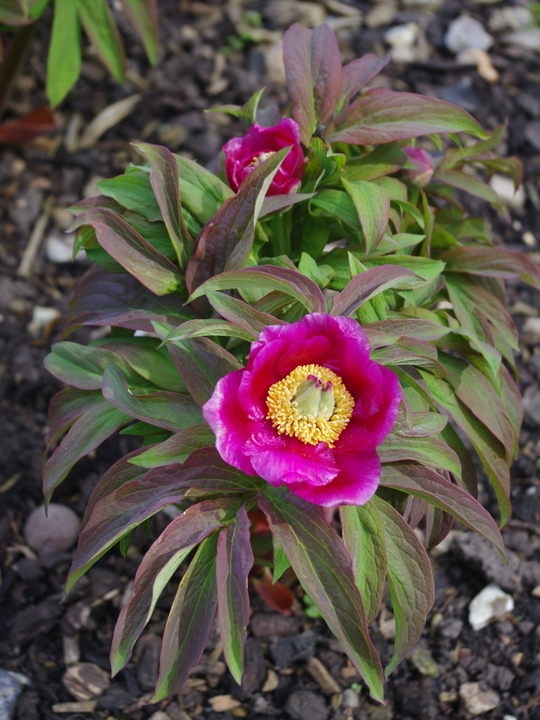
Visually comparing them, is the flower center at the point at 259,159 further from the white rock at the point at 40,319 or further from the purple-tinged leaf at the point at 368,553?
the white rock at the point at 40,319

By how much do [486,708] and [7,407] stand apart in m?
1.70

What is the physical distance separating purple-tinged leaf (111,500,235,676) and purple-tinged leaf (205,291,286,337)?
0.33 metres

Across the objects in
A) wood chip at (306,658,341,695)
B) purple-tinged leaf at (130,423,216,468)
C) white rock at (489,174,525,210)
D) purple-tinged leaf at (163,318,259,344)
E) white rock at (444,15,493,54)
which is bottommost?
wood chip at (306,658,341,695)

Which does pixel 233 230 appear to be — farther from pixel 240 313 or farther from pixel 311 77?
pixel 311 77

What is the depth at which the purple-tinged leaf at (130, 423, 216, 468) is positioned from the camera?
3.84 ft

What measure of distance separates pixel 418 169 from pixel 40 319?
1550 mm

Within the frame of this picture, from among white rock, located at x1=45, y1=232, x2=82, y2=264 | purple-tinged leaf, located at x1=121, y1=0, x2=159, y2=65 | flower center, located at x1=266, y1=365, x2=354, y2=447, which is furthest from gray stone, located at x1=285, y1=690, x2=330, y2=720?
purple-tinged leaf, located at x1=121, y1=0, x2=159, y2=65

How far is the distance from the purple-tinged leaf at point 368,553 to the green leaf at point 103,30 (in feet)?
6.18

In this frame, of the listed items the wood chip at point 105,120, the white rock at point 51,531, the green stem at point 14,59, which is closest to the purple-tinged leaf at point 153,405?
the white rock at point 51,531

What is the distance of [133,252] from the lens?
4.64 ft

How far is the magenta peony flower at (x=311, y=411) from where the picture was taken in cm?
109

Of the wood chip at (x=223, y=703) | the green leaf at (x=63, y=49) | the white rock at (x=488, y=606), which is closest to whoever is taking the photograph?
the wood chip at (x=223, y=703)

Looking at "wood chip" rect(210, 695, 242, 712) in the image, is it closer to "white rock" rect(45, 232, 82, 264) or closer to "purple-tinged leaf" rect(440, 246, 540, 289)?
"purple-tinged leaf" rect(440, 246, 540, 289)

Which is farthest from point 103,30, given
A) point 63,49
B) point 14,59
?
point 14,59
